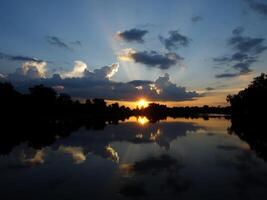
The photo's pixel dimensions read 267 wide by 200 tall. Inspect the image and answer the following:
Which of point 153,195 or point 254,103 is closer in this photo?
point 153,195

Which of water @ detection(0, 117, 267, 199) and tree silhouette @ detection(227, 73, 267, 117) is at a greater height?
tree silhouette @ detection(227, 73, 267, 117)

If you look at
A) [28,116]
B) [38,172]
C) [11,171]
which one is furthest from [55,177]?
[28,116]

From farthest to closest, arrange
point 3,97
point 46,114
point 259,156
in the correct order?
point 46,114 < point 3,97 < point 259,156

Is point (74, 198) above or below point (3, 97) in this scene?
below

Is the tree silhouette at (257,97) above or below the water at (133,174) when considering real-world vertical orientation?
above

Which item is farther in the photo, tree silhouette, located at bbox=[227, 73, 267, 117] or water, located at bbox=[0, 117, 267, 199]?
tree silhouette, located at bbox=[227, 73, 267, 117]

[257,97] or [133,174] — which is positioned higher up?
[257,97]

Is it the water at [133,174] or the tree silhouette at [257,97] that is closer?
the water at [133,174]

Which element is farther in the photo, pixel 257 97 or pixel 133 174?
pixel 257 97

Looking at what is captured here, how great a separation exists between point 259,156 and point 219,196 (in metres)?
15.8

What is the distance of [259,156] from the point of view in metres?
31.2

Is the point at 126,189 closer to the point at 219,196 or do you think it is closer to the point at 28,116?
the point at 219,196

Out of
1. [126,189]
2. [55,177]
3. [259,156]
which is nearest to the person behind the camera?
[126,189]

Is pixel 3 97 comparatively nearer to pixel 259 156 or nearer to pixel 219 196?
pixel 259 156
